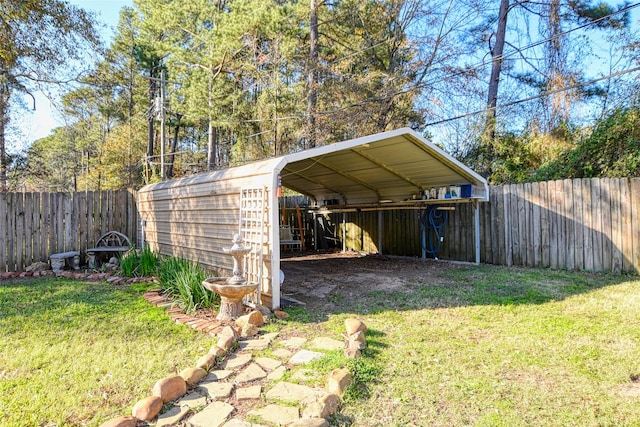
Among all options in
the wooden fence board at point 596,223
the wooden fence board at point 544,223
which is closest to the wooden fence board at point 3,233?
the wooden fence board at point 544,223

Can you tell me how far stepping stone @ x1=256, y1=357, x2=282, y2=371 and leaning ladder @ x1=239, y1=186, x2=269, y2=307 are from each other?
1.43 meters

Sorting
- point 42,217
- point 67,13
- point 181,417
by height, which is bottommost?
point 181,417

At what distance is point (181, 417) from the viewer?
7.30ft

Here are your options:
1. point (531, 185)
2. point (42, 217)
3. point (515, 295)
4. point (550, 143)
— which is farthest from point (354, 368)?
point (550, 143)

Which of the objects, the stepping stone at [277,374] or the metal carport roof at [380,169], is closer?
the stepping stone at [277,374]

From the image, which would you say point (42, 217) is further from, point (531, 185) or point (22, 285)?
point (531, 185)

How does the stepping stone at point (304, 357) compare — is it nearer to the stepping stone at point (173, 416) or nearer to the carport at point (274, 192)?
the stepping stone at point (173, 416)

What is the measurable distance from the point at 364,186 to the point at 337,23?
22.1ft

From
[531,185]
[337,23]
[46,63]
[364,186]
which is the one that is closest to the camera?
[531,185]

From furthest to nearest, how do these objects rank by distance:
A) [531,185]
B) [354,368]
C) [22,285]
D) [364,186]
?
[364,186], [531,185], [22,285], [354,368]

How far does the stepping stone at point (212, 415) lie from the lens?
2.15m

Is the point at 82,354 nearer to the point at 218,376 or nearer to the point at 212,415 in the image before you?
the point at 218,376

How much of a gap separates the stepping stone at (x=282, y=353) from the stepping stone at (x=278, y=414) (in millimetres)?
745

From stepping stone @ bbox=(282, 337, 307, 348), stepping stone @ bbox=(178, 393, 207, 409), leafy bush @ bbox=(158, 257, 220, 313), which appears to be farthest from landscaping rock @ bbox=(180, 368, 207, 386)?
leafy bush @ bbox=(158, 257, 220, 313)
